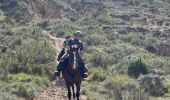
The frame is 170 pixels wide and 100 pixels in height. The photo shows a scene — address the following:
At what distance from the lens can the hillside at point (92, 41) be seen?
51.6 feet

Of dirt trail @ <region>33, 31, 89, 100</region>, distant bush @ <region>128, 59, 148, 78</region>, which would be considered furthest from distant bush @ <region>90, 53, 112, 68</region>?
dirt trail @ <region>33, 31, 89, 100</region>

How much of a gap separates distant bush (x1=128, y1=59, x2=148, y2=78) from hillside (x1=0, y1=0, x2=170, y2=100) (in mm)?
112

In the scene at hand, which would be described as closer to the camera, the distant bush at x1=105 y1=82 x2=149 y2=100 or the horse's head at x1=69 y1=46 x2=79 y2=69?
the horse's head at x1=69 y1=46 x2=79 y2=69

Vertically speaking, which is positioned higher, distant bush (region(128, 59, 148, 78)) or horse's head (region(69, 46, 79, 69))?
horse's head (region(69, 46, 79, 69))

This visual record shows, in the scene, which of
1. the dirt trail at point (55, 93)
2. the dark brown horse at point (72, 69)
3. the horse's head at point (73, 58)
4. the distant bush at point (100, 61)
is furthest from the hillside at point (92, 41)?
the horse's head at point (73, 58)

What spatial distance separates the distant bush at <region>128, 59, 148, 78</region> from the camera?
765 inches

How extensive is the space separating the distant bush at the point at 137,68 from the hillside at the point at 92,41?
112 millimetres

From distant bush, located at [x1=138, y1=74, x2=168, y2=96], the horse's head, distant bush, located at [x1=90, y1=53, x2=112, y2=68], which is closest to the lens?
the horse's head

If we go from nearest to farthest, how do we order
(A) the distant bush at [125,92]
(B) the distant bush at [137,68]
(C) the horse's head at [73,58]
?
(C) the horse's head at [73,58] → (A) the distant bush at [125,92] → (B) the distant bush at [137,68]

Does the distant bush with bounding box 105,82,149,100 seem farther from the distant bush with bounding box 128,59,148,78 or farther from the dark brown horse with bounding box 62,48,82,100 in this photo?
the dark brown horse with bounding box 62,48,82,100

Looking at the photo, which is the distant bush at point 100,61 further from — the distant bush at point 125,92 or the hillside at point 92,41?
the distant bush at point 125,92

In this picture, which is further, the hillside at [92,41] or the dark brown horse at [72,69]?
the hillside at [92,41]

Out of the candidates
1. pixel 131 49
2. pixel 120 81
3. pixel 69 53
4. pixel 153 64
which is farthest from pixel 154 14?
pixel 69 53

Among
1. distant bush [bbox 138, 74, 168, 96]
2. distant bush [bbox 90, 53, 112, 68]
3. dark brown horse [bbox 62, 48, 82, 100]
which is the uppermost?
dark brown horse [bbox 62, 48, 82, 100]
